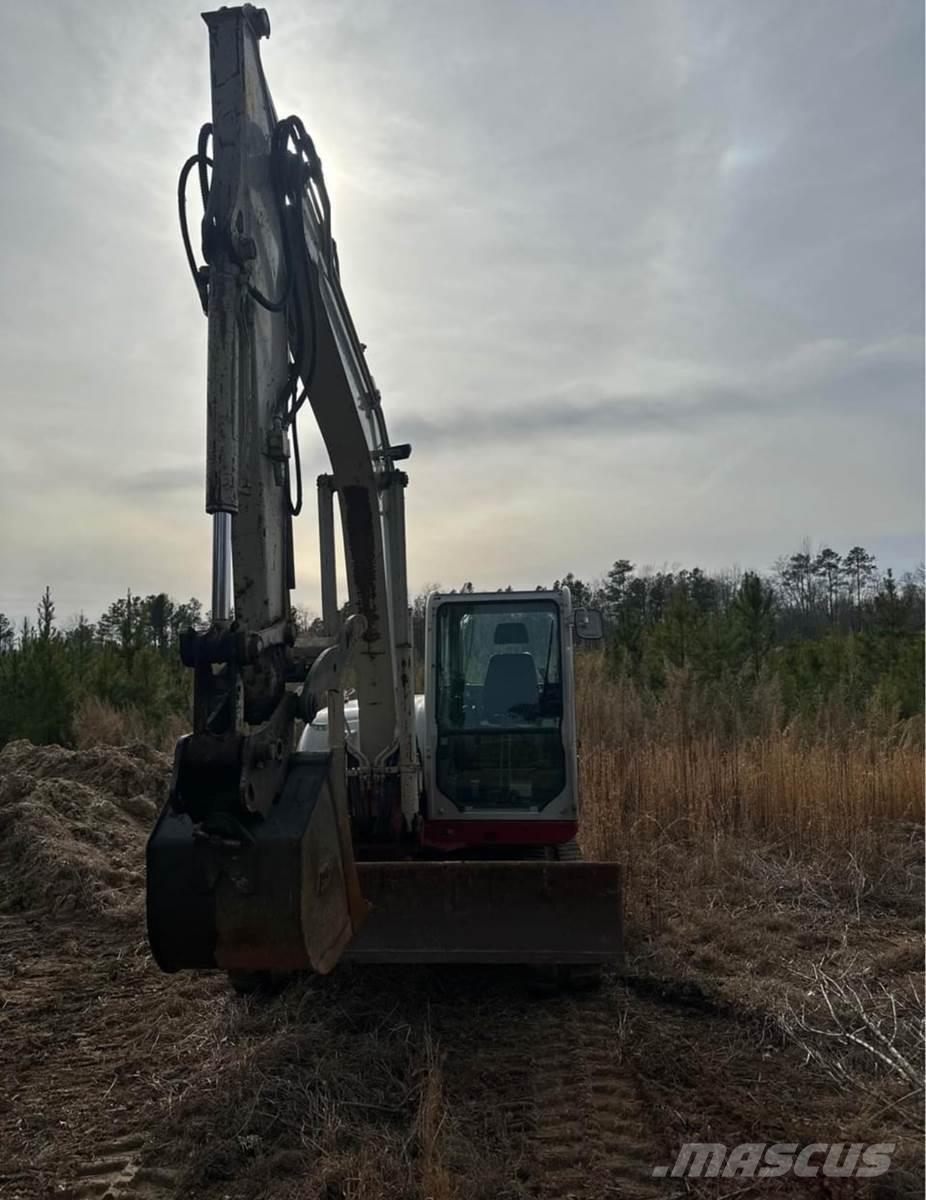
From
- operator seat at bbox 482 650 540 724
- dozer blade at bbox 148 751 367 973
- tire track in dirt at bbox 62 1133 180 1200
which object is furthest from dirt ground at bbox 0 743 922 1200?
operator seat at bbox 482 650 540 724

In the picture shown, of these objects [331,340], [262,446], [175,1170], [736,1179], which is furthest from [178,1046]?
[331,340]

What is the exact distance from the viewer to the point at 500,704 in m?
5.79

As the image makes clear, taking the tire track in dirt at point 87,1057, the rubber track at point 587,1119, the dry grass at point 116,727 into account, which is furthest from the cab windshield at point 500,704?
the dry grass at point 116,727

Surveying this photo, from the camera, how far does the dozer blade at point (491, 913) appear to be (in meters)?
4.69

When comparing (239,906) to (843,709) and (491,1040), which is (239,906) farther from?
(843,709)

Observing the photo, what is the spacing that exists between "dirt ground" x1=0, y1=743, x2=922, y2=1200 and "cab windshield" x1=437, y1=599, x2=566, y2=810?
1.07m

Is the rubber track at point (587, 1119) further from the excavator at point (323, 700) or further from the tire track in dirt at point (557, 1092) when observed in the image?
the excavator at point (323, 700)

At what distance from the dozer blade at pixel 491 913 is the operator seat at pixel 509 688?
3.78 ft

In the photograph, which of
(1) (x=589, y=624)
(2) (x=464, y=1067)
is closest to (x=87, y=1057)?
(2) (x=464, y=1067)

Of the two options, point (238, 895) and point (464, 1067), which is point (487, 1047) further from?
point (238, 895)

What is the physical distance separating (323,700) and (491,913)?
6.01 feet

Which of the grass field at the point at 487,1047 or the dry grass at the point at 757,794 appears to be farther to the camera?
the dry grass at the point at 757,794

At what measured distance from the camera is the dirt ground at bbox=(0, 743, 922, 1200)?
10.8 ft

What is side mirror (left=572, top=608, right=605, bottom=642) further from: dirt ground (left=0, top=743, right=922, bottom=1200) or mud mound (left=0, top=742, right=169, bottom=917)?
mud mound (left=0, top=742, right=169, bottom=917)
